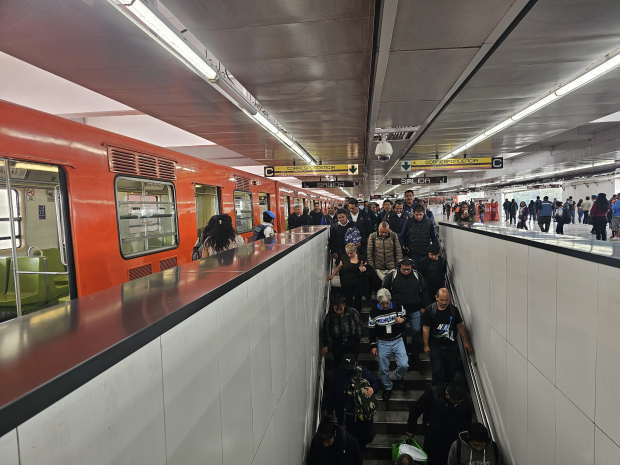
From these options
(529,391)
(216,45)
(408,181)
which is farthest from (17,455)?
(408,181)

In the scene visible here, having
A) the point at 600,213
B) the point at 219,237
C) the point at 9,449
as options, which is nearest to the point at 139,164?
the point at 219,237

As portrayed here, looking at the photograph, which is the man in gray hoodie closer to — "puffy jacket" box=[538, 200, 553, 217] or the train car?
the train car

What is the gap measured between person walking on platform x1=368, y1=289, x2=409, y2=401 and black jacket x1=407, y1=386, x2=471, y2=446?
0.82m

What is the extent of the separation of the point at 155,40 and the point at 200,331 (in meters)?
3.61

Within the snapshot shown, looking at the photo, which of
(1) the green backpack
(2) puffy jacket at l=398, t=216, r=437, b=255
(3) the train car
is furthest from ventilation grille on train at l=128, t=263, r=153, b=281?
(2) puffy jacket at l=398, t=216, r=437, b=255

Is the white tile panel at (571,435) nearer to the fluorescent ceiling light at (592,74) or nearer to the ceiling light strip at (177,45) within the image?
the fluorescent ceiling light at (592,74)

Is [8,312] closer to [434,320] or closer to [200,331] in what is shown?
[200,331]

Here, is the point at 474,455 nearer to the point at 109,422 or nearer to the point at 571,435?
the point at 571,435

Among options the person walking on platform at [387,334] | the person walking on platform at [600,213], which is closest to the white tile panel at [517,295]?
the person walking on platform at [387,334]

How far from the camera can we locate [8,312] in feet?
16.4

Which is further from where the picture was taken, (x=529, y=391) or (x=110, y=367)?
(x=529, y=391)

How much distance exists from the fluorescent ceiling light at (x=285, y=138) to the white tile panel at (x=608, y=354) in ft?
23.5

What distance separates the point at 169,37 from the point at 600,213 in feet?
47.1

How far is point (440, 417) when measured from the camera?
467cm
